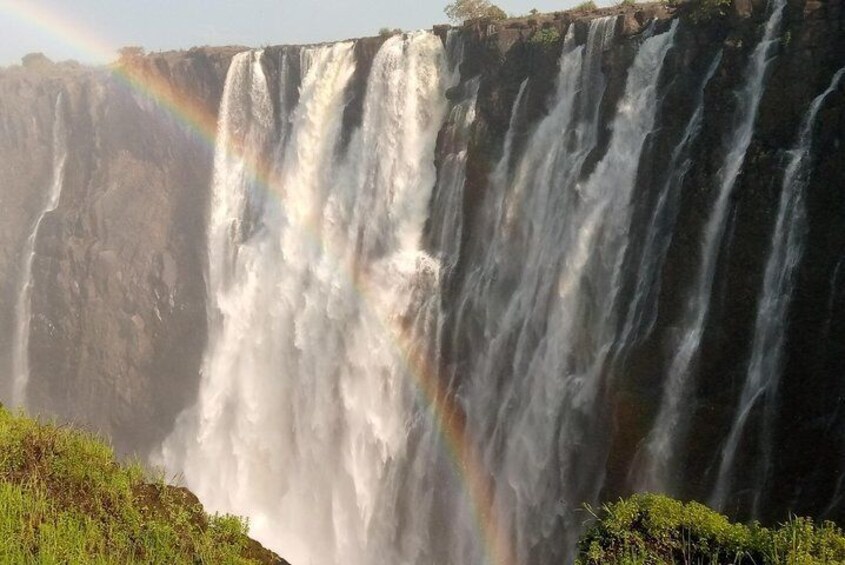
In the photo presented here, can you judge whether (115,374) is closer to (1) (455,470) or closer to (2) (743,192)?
(1) (455,470)

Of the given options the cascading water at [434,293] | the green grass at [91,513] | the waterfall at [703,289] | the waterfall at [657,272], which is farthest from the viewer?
the cascading water at [434,293]

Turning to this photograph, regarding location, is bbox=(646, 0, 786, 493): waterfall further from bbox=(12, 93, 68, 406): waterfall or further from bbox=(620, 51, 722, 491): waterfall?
bbox=(12, 93, 68, 406): waterfall

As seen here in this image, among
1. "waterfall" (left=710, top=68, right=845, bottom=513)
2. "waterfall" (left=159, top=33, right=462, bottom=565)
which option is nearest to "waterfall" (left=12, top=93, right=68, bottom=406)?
"waterfall" (left=159, top=33, right=462, bottom=565)

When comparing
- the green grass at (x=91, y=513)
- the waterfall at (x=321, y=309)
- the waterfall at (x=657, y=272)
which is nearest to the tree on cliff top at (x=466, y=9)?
the waterfall at (x=321, y=309)

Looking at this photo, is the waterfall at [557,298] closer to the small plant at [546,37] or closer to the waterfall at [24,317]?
the small plant at [546,37]

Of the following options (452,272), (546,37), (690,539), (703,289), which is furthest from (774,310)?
(546,37)

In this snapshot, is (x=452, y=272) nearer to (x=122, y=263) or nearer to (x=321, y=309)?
(x=321, y=309)
